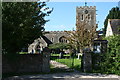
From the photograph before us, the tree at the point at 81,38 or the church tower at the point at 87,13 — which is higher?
the church tower at the point at 87,13

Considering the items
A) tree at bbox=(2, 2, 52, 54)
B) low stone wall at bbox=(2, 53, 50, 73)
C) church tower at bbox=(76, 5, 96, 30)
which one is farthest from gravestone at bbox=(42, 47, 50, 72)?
church tower at bbox=(76, 5, 96, 30)

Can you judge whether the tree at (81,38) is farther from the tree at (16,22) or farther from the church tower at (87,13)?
the church tower at (87,13)

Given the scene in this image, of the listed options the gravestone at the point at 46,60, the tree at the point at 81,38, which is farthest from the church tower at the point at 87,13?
the gravestone at the point at 46,60

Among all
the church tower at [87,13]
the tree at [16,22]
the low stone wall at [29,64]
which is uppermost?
the church tower at [87,13]

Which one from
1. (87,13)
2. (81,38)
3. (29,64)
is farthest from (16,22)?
(87,13)

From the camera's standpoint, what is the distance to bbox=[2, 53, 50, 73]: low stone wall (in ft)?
39.6

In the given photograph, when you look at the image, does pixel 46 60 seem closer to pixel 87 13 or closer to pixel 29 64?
pixel 29 64

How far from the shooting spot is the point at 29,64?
40.2ft

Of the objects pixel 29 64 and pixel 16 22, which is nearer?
pixel 16 22

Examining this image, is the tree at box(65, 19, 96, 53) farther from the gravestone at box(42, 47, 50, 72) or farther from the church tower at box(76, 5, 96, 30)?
the church tower at box(76, 5, 96, 30)

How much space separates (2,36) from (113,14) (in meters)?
34.8

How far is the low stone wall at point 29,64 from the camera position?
39.6ft

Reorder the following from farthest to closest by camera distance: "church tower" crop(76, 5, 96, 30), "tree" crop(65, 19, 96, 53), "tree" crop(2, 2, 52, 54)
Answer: "church tower" crop(76, 5, 96, 30) < "tree" crop(65, 19, 96, 53) < "tree" crop(2, 2, 52, 54)

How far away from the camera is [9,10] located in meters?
10.8
